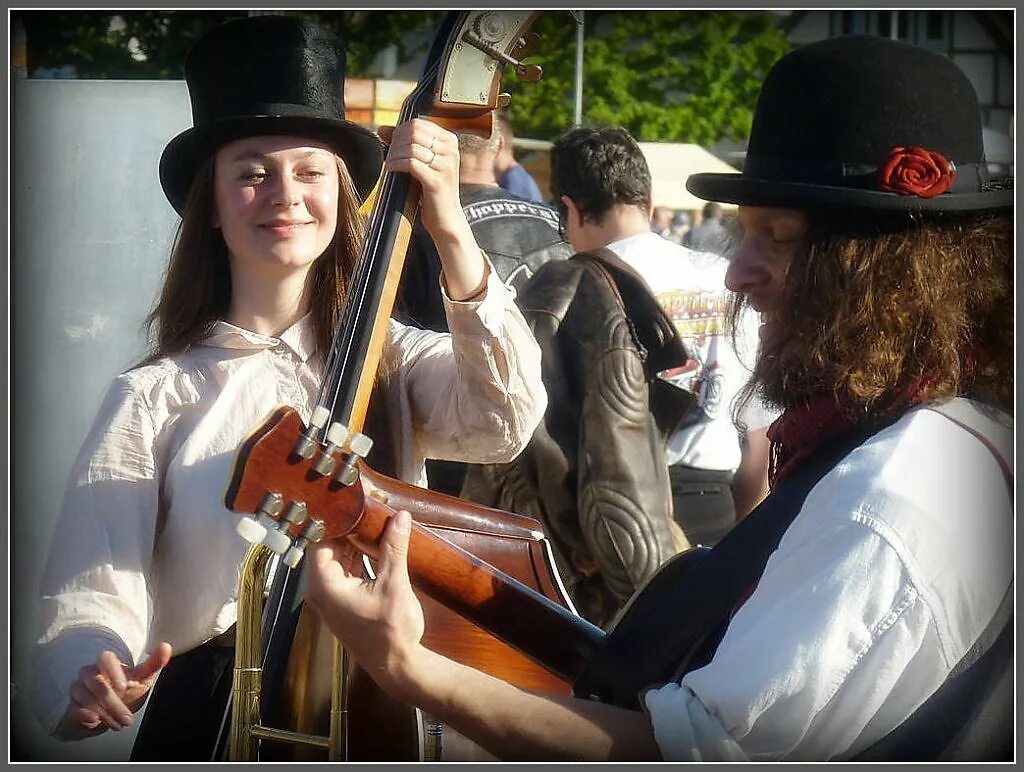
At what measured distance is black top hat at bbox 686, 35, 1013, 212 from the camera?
5.36 feet

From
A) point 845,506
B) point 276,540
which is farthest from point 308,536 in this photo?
point 845,506

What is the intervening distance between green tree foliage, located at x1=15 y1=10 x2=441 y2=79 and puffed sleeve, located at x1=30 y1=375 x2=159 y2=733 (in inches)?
27.0

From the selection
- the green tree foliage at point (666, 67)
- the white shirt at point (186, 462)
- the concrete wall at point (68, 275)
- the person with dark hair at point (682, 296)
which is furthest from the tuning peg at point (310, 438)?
the person with dark hair at point (682, 296)

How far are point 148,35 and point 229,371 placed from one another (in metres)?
0.69

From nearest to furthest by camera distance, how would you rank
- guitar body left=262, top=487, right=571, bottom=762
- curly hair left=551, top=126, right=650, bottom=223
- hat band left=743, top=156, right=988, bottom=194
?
1. hat band left=743, top=156, right=988, bottom=194
2. guitar body left=262, top=487, right=571, bottom=762
3. curly hair left=551, top=126, right=650, bottom=223

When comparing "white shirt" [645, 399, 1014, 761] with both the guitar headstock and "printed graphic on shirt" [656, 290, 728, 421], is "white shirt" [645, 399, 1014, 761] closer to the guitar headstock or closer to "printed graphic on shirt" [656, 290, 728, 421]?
the guitar headstock

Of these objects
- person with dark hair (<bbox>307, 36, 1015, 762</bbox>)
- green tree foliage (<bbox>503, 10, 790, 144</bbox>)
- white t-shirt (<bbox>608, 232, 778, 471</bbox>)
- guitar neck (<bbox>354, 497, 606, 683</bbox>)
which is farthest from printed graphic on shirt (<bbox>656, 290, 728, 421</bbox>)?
guitar neck (<bbox>354, 497, 606, 683</bbox>)

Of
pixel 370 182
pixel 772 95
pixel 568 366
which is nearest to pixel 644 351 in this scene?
pixel 568 366

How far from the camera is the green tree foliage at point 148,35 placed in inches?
87.6

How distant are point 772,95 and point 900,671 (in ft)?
2.45

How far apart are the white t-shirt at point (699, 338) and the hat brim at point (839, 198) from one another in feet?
5.15

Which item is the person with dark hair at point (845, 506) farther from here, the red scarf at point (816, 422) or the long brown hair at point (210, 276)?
the long brown hair at point (210, 276)

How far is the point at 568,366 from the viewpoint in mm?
3176

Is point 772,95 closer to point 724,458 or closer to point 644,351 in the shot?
point 644,351
